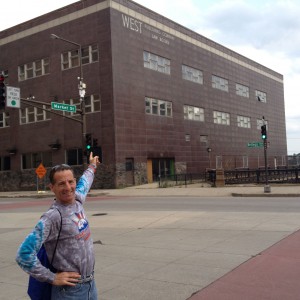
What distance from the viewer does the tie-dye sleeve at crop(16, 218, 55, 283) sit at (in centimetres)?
288

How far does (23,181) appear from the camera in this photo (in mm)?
39938

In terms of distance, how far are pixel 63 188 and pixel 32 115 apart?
38360 mm

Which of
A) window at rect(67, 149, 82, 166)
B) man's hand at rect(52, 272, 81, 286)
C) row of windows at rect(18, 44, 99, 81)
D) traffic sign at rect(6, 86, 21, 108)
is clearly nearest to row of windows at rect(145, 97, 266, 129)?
row of windows at rect(18, 44, 99, 81)

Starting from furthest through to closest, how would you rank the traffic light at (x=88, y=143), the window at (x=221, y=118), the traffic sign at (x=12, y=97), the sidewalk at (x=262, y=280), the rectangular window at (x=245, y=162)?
the rectangular window at (x=245, y=162)
the window at (x=221, y=118)
the traffic light at (x=88, y=143)
the traffic sign at (x=12, y=97)
the sidewalk at (x=262, y=280)

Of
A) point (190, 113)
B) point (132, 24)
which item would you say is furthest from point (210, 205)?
point (190, 113)

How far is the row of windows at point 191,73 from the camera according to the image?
3824 centimetres

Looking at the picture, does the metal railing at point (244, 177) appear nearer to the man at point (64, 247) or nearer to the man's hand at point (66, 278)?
the man at point (64, 247)

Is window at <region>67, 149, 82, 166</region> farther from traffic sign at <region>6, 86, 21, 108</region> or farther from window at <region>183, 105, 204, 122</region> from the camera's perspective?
traffic sign at <region>6, 86, 21, 108</region>

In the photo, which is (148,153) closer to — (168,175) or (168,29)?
(168,175)

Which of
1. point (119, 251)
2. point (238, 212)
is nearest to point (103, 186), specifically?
point (238, 212)

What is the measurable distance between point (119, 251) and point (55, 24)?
109 ft

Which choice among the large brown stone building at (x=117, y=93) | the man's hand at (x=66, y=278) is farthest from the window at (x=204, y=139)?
the man's hand at (x=66, y=278)

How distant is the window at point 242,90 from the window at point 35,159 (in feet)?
85.8

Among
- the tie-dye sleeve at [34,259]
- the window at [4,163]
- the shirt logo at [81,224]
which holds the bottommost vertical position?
the tie-dye sleeve at [34,259]
